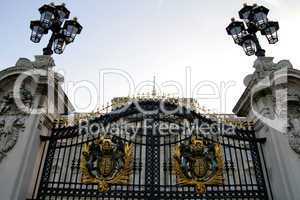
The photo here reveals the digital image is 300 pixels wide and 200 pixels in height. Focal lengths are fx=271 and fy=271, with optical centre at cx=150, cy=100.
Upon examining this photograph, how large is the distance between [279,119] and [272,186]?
1.61 meters

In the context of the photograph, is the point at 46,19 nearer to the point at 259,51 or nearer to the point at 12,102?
the point at 12,102

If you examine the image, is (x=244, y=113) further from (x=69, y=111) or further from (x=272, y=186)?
(x=69, y=111)

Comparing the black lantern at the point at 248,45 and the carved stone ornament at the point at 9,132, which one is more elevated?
the black lantern at the point at 248,45

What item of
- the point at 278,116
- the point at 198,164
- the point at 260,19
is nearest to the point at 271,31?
the point at 260,19

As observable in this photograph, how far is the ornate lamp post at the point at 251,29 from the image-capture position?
754 centimetres

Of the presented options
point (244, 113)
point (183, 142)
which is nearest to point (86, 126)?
point (183, 142)

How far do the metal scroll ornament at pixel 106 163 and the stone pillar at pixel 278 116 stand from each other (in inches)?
135

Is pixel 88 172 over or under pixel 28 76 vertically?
under

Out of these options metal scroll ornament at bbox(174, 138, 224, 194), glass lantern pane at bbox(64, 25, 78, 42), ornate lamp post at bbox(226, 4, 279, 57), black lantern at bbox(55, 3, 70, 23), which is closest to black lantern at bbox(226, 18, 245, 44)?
ornate lamp post at bbox(226, 4, 279, 57)

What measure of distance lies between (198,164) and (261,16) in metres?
4.46

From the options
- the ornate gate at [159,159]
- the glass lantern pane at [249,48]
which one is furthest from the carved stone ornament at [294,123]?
the glass lantern pane at [249,48]

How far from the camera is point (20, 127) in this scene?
6.64 meters

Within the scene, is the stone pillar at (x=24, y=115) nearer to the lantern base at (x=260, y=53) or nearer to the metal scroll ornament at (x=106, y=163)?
the metal scroll ornament at (x=106, y=163)

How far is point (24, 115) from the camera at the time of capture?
22.2ft
